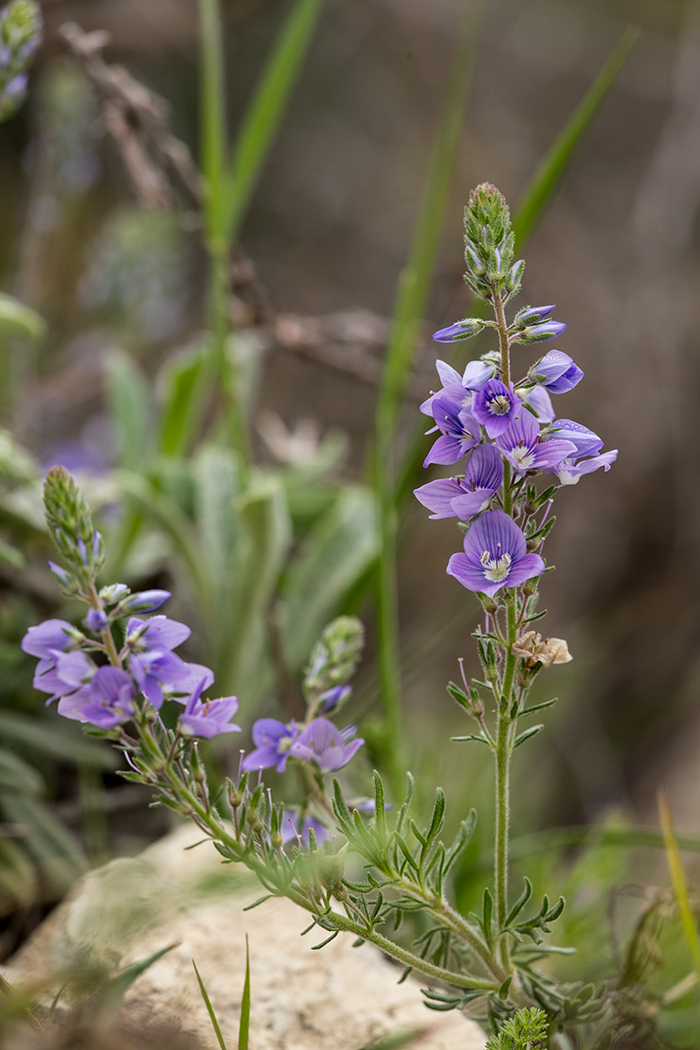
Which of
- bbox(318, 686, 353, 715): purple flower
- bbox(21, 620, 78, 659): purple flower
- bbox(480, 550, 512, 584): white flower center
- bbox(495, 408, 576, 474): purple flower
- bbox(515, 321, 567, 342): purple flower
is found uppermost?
bbox(515, 321, 567, 342): purple flower

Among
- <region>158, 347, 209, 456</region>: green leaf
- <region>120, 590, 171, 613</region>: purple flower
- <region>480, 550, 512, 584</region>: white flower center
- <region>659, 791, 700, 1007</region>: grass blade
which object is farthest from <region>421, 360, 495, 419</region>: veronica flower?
<region>158, 347, 209, 456</region>: green leaf

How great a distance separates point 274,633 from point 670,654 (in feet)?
6.38

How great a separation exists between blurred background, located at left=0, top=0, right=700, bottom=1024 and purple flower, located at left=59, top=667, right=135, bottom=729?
53 centimetres

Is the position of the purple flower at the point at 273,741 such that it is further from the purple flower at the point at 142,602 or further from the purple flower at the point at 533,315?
the purple flower at the point at 533,315

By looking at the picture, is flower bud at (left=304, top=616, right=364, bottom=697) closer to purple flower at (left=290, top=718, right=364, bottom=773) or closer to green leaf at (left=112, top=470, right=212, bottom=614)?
purple flower at (left=290, top=718, right=364, bottom=773)

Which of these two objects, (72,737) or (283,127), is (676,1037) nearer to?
(72,737)

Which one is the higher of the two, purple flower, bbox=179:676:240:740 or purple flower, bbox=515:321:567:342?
purple flower, bbox=515:321:567:342

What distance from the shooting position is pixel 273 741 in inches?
29.5

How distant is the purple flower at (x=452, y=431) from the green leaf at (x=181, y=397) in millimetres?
1009

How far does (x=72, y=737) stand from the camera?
1267 millimetres

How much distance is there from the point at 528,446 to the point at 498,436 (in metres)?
0.03

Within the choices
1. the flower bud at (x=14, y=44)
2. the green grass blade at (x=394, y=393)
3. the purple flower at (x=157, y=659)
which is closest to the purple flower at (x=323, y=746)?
the purple flower at (x=157, y=659)

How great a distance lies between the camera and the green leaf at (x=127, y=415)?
164 cm

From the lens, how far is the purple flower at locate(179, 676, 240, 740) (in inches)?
24.7
